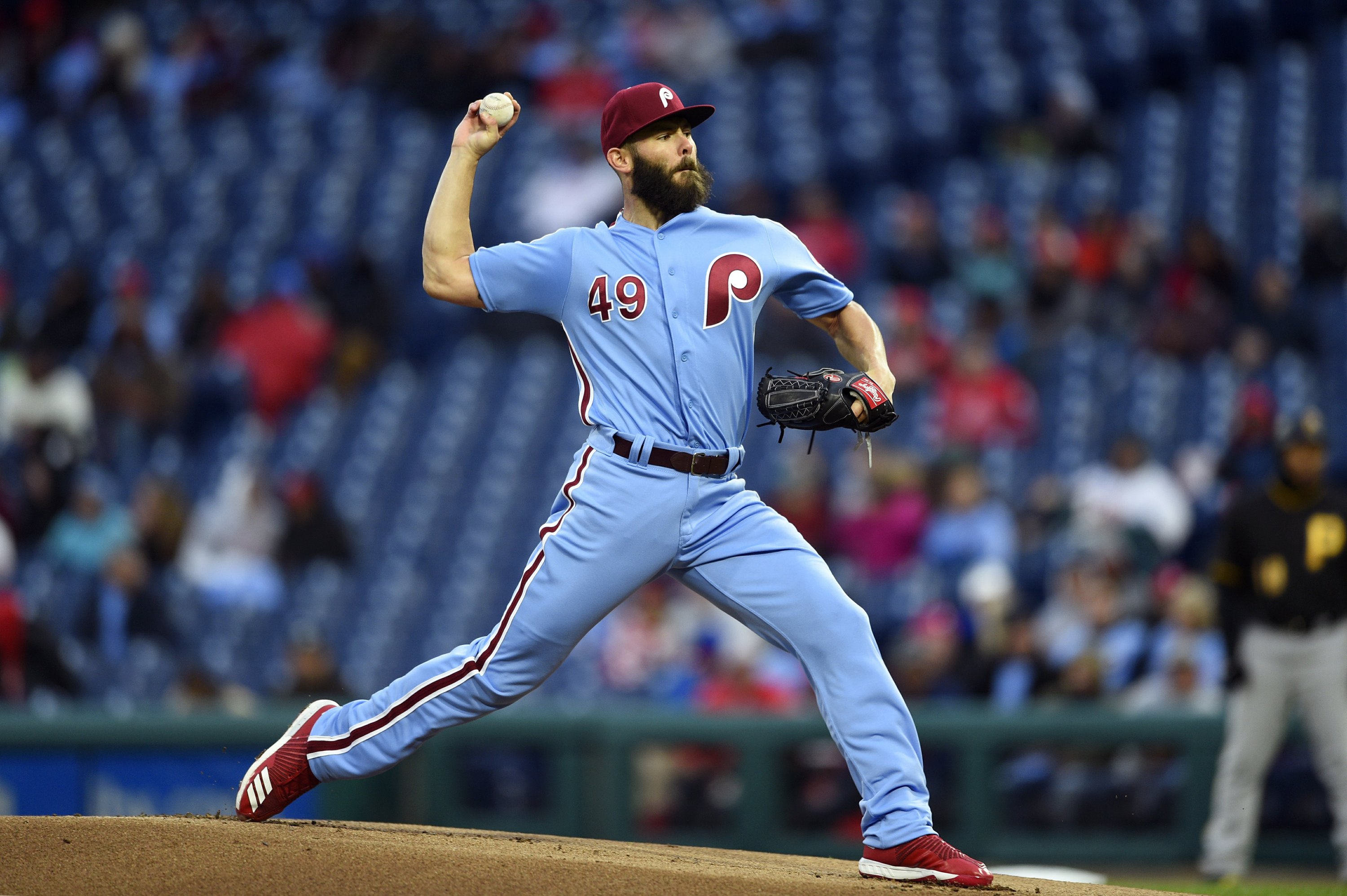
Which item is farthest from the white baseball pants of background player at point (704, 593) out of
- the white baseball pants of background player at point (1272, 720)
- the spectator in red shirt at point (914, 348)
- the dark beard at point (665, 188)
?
the spectator in red shirt at point (914, 348)

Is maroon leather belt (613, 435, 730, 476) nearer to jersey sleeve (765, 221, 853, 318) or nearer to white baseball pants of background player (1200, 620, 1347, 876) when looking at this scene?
jersey sleeve (765, 221, 853, 318)

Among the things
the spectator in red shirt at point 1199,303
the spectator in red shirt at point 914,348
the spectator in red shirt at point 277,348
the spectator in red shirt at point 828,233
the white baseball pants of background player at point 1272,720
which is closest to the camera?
the white baseball pants of background player at point 1272,720

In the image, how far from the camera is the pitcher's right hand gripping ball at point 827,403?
349cm

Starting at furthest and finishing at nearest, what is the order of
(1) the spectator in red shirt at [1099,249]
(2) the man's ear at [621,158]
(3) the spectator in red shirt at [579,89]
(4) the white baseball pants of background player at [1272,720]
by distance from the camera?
(3) the spectator in red shirt at [579,89] < (1) the spectator in red shirt at [1099,249] < (4) the white baseball pants of background player at [1272,720] < (2) the man's ear at [621,158]

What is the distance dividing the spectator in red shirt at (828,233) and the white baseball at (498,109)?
651 cm

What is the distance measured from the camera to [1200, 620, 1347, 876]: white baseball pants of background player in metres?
5.89

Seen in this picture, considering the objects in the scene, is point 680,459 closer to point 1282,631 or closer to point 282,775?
point 282,775

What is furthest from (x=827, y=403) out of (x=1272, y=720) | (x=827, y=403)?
(x=1272, y=720)

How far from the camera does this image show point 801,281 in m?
3.72

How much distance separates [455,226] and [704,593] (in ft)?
3.24

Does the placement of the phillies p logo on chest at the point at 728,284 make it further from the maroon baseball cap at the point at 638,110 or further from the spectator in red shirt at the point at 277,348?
the spectator in red shirt at the point at 277,348

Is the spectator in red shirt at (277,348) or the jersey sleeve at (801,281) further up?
the jersey sleeve at (801,281)

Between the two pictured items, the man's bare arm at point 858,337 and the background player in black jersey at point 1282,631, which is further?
the background player in black jersey at point 1282,631

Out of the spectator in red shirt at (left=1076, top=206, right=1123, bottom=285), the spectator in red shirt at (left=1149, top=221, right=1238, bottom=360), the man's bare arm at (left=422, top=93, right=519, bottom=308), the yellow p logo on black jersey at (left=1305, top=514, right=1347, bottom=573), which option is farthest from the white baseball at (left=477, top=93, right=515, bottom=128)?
the spectator in red shirt at (left=1076, top=206, right=1123, bottom=285)
